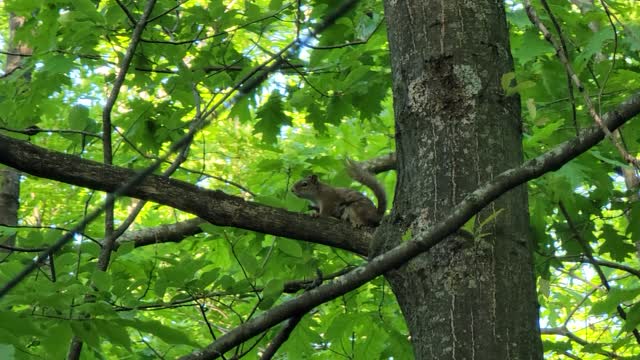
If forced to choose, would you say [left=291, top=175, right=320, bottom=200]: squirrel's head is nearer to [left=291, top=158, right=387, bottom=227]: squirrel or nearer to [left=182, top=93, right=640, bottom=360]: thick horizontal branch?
[left=291, top=158, right=387, bottom=227]: squirrel

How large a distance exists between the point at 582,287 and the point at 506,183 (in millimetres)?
8099

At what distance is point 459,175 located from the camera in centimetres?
245

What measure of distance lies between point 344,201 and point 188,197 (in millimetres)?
3319

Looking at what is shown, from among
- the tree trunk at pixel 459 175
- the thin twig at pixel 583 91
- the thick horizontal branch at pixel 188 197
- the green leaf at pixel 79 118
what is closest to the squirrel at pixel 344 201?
the green leaf at pixel 79 118

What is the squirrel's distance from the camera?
5.37m

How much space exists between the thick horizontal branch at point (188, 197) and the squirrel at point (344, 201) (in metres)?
2.02

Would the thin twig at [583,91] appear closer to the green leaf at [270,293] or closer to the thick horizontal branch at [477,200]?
the thick horizontal branch at [477,200]

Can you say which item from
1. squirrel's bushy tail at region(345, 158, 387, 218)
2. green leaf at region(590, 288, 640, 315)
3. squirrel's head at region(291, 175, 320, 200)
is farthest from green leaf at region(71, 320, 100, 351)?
squirrel's head at region(291, 175, 320, 200)

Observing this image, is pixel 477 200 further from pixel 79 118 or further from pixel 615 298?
pixel 79 118

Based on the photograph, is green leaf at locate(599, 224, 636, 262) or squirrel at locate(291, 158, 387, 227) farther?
squirrel at locate(291, 158, 387, 227)

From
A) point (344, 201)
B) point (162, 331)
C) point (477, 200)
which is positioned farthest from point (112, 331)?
point (344, 201)

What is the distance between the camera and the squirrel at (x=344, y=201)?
5.37m

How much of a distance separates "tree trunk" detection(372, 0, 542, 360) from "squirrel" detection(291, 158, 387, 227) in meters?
2.22

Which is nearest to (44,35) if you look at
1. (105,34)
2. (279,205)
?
(105,34)
